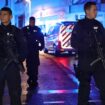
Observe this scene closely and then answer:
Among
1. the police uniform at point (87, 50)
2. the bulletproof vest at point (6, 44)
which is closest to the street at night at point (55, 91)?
the police uniform at point (87, 50)

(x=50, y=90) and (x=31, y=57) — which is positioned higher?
(x=31, y=57)

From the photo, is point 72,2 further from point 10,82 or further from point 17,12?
point 10,82

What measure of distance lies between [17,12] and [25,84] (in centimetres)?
2464

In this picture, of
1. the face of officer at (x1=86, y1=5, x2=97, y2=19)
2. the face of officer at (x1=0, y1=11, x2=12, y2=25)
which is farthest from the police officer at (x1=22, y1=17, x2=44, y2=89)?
the face of officer at (x1=0, y1=11, x2=12, y2=25)

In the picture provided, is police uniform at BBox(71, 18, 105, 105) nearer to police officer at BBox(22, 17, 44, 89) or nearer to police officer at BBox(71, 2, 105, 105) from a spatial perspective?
police officer at BBox(71, 2, 105, 105)

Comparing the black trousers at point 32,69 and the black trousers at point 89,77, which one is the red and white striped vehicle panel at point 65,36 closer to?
the black trousers at point 32,69

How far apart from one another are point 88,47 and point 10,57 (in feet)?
4.17

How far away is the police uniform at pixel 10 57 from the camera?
25.0ft

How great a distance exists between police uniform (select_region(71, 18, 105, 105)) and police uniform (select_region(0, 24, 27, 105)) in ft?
2.96

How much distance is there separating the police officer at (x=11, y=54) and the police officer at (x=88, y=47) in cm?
92

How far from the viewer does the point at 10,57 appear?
7629 millimetres

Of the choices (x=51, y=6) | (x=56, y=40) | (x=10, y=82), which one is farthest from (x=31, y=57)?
(x=51, y=6)

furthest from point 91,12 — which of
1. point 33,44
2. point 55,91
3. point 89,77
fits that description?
point 33,44

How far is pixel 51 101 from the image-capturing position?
1005 centimetres
